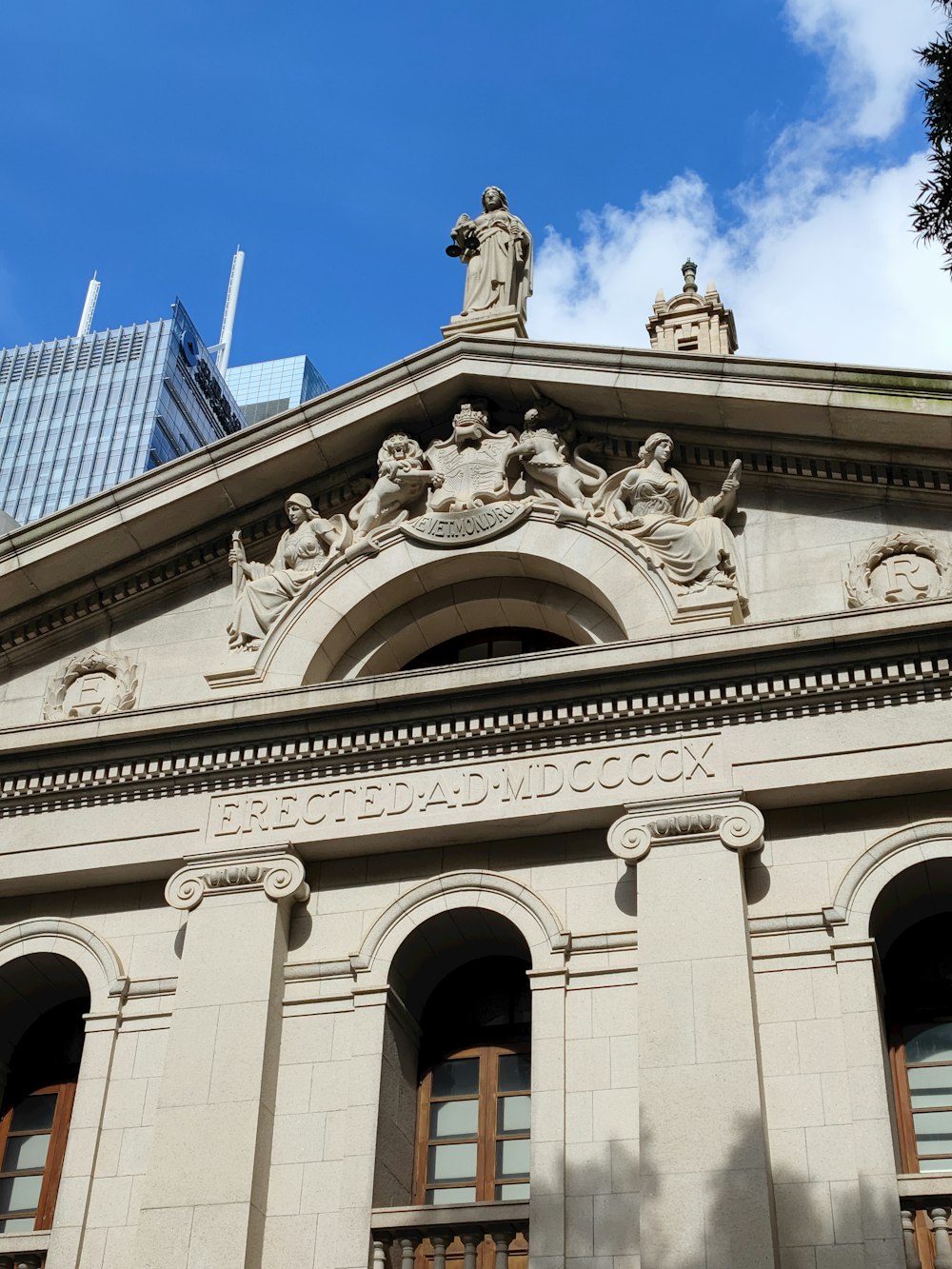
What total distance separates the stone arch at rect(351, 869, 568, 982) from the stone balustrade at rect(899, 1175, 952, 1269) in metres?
3.95

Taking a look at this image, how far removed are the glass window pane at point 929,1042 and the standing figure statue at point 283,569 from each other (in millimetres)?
8383

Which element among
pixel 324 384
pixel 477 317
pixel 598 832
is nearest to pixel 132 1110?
pixel 598 832

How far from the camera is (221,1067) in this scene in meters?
→ 16.5

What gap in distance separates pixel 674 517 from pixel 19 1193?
10.1 m

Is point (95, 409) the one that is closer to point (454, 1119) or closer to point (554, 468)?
point (554, 468)

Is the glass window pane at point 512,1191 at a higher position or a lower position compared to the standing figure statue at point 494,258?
lower

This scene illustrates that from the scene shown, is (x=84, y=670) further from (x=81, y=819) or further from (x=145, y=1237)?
(x=145, y=1237)

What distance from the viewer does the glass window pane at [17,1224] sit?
1769 centimetres

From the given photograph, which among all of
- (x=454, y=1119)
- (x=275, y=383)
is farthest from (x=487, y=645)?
(x=275, y=383)

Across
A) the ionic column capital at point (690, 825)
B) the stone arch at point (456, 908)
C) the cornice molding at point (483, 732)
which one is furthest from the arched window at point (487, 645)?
the ionic column capital at point (690, 825)

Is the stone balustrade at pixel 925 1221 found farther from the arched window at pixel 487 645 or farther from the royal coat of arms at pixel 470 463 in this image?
the royal coat of arms at pixel 470 463

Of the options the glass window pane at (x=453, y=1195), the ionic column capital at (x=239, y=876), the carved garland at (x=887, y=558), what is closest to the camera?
the glass window pane at (x=453, y=1195)

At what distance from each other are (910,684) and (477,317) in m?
8.01

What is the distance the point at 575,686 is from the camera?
57.5ft
